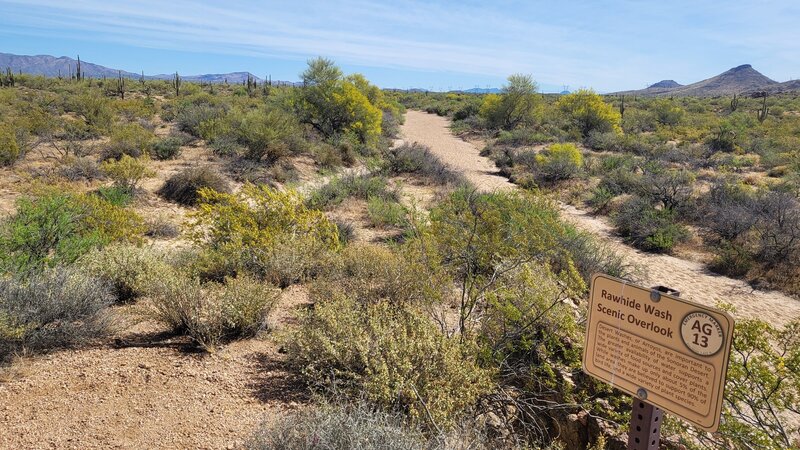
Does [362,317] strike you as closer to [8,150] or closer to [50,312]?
[50,312]

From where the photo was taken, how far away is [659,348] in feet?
7.30

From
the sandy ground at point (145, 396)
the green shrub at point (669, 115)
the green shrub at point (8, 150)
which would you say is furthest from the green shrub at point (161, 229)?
the green shrub at point (669, 115)

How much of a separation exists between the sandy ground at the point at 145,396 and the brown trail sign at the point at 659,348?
2.89 metres

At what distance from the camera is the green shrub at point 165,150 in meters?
17.1

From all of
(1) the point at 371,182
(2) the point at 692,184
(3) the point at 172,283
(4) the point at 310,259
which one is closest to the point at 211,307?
(3) the point at 172,283

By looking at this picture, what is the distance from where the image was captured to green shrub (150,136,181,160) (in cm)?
1712

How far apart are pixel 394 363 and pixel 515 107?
3409 cm

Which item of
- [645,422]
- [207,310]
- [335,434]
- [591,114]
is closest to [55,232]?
[207,310]

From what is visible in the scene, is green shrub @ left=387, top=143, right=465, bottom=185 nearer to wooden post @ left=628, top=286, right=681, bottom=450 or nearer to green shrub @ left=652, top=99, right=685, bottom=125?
wooden post @ left=628, top=286, right=681, bottom=450

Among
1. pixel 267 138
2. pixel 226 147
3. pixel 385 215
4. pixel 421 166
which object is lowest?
pixel 385 215

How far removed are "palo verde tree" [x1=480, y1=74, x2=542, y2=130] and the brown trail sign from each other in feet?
114

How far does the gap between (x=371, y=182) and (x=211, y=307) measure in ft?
33.1

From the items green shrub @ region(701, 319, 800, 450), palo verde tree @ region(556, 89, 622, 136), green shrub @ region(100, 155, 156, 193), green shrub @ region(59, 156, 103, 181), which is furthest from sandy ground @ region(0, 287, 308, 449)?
palo verde tree @ region(556, 89, 622, 136)

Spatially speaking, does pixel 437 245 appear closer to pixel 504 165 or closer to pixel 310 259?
pixel 310 259
